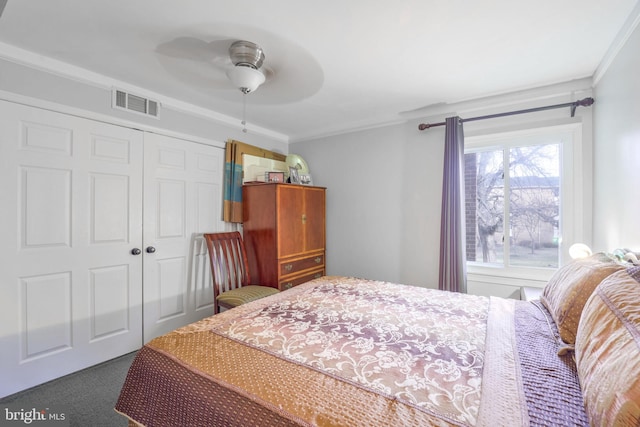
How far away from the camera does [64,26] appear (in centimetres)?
162

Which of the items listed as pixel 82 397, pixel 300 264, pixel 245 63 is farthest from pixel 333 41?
pixel 82 397

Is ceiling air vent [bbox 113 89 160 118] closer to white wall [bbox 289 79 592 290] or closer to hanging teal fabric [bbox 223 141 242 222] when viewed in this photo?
hanging teal fabric [bbox 223 141 242 222]

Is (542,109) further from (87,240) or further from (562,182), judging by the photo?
(87,240)

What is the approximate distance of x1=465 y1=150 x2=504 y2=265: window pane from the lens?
8.97 feet

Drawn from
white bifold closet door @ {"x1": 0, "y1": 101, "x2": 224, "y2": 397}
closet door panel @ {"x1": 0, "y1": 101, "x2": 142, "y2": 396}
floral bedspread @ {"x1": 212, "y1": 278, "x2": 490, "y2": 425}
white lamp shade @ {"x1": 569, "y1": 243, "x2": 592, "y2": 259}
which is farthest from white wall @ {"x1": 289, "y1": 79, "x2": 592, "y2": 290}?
closet door panel @ {"x1": 0, "y1": 101, "x2": 142, "y2": 396}

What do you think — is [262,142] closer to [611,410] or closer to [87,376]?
[87,376]

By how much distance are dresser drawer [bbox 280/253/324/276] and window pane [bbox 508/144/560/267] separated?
2.07m

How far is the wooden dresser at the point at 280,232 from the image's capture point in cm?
292

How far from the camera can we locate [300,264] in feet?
10.5

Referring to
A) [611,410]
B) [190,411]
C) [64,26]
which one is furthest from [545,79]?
[64,26]

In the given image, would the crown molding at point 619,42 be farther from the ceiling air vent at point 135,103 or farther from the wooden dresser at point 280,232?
the ceiling air vent at point 135,103

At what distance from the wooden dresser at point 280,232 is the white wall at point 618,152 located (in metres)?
2.58

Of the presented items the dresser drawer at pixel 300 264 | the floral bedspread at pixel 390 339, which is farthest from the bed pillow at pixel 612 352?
the dresser drawer at pixel 300 264

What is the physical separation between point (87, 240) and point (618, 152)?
12.6 feet
